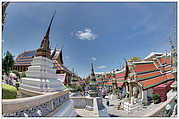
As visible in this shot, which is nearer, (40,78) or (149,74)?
(40,78)

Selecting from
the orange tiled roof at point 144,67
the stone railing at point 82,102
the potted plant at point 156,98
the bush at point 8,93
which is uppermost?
the orange tiled roof at point 144,67

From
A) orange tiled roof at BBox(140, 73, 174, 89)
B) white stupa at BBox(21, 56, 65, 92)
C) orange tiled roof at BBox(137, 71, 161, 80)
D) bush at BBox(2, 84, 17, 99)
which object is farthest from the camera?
orange tiled roof at BBox(137, 71, 161, 80)

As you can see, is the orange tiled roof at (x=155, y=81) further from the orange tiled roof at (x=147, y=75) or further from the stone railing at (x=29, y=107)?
the stone railing at (x=29, y=107)

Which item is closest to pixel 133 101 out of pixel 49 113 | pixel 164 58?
pixel 164 58

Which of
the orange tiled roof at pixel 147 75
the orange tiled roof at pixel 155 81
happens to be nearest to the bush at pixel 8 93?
the orange tiled roof at pixel 155 81

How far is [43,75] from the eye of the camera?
2.74 meters

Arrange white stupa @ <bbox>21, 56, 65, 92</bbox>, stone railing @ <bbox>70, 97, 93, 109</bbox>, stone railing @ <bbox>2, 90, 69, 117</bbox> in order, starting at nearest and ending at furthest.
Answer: stone railing @ <bbox>2, 90, 69, 117</bbox> < white stupa @ <bbox>21, 56, 65, 92</bbox> < stone railing @ <bbox>70, 97, 93, 109</bbox>

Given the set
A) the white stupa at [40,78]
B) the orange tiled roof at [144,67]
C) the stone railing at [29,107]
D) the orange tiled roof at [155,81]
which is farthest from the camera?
the orange tiled roof at [144,67]

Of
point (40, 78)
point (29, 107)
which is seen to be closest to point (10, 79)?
point (40, 78)

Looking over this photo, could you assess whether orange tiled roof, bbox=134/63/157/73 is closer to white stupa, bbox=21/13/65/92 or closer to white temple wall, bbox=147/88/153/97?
white temple wall, bbox=147/88/153/97

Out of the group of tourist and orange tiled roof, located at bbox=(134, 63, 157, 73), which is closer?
the group of tourist

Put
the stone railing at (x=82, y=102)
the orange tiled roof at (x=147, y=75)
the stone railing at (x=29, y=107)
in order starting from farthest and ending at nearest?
the stone railing at (x=82, y=102), the orange tiled roof at (x=147, y=75), the stone railing at (x=29, y=107)

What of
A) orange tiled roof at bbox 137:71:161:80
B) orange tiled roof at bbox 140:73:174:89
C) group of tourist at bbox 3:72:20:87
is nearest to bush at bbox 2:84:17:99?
group of tourist at bbox 3:72:20:87

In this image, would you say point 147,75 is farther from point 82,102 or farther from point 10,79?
point 10,79
